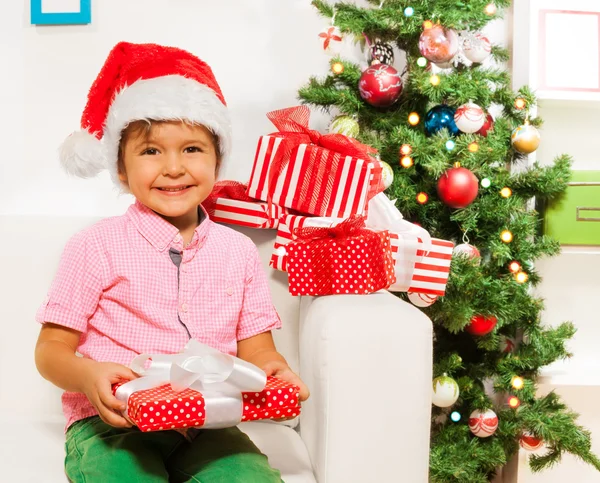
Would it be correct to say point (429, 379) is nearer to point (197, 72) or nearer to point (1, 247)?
point (197, 72)

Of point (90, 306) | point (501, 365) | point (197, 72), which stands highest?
point (197, 72)

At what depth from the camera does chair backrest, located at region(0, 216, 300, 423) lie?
1390 millimetres

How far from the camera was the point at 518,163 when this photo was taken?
186 cm

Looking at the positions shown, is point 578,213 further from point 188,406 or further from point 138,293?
point 188,406

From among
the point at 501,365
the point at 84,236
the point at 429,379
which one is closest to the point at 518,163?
→ the point at 501,365

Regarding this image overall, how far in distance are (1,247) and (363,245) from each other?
2.65 feet

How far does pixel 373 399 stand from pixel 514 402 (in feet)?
2.90

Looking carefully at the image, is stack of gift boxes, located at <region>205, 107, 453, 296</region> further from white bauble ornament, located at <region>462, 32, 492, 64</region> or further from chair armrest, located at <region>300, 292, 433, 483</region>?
white bauble ornament, located at <region>462, 32, 492, 64</region>

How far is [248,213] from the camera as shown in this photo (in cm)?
152

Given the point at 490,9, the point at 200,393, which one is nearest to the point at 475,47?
the point at 490,9

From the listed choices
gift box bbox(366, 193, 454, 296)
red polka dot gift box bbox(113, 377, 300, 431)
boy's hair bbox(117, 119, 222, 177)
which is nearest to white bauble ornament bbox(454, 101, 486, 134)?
gift box bbox(366, 193, 454, 296)

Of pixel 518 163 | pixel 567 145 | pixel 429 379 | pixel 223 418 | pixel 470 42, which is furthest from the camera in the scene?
pixel 567 145

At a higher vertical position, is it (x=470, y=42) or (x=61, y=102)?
(x=470, y=42)

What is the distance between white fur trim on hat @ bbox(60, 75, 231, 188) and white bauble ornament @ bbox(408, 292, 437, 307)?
1.88 ft
